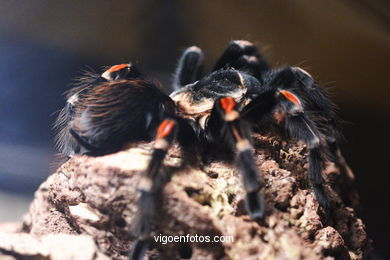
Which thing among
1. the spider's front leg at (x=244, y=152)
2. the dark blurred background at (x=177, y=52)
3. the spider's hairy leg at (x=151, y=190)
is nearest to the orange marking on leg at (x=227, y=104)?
the spider's front leg at (x=244, y=152)

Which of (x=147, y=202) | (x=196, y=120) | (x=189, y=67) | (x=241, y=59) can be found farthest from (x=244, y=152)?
(x=189, y=67)

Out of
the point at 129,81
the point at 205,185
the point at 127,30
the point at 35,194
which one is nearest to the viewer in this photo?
the point at 205,185

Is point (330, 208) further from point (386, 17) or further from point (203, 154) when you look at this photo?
point (386, 17)

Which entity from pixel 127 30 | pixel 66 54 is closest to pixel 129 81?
pixel 66 54

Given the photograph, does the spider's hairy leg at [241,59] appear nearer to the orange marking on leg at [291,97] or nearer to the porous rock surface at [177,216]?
the orange marking on leg at [291,97]

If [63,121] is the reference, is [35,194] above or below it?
below

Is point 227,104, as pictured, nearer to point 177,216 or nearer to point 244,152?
point 244,152

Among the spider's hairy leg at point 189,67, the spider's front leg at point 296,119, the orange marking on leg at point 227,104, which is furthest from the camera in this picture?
the spider's hairy leg at point 189,67
